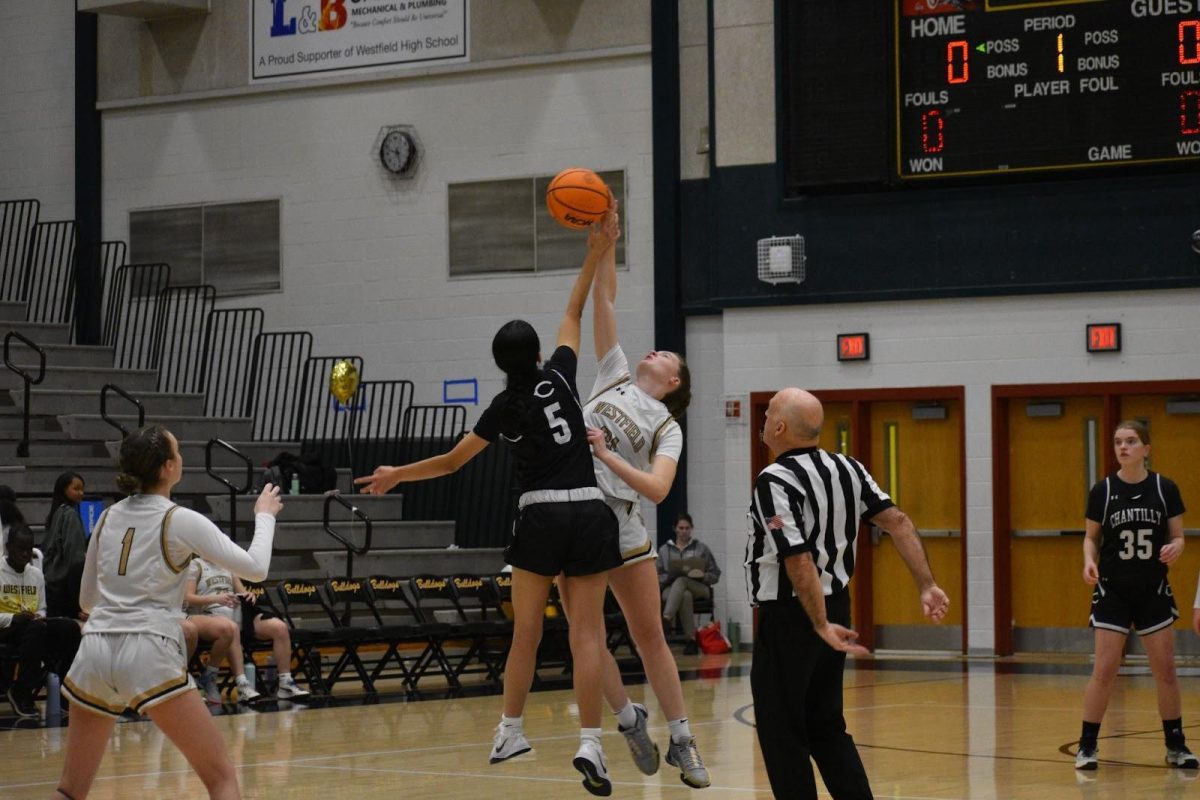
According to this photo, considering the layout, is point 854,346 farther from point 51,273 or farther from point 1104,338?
point 51,273

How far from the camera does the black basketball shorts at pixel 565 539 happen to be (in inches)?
278

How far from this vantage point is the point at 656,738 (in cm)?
1057

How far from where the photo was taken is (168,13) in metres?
21.1

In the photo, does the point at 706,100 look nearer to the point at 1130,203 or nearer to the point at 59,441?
the point at 1130,203

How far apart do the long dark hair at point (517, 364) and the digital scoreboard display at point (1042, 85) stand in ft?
33.2

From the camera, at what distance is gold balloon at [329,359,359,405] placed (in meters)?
19.2

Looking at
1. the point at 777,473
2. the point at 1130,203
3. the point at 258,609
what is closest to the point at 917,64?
the point at 1130,203

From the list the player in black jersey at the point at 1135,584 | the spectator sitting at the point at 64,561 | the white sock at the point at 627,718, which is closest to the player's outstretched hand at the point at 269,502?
the white sock at the point at 627,718

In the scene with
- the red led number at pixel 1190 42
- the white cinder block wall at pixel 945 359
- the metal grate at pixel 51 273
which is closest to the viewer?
the red led number at pixel 1190 42

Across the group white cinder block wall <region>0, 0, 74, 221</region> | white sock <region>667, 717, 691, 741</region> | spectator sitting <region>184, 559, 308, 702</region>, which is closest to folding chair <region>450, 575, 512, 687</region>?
spectator sitting <region>184, 559, 308, 702</region>

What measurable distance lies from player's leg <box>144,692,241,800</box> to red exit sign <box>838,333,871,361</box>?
41.1 ft

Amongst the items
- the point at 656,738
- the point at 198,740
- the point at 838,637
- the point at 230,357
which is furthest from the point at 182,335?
the point at 838,637

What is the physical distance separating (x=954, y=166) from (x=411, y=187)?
6542mm

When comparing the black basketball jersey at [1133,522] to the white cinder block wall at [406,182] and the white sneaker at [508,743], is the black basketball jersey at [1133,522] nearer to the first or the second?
the white sneaker at [508,743]
